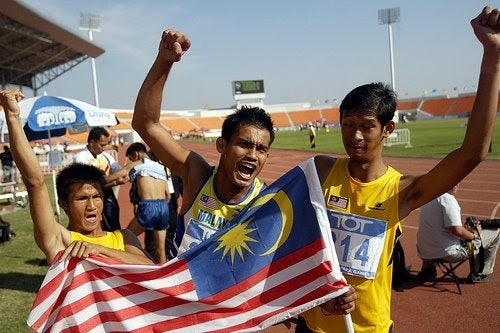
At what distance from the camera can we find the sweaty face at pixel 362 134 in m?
2.21

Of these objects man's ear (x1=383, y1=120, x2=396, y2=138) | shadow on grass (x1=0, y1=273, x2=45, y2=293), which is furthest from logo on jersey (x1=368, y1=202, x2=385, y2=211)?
shadow on grass (x1=0, y1=273, x2=45, y2=293)

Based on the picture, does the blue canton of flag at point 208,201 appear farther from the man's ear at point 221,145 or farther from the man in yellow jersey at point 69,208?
the man in yellow jersey at point 69,208

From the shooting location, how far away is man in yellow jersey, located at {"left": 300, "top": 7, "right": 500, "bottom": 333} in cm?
216

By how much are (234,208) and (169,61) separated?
87cm

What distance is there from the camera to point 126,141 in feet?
205

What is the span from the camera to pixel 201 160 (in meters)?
2.71

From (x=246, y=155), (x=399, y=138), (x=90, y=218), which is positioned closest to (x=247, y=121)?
(x=246, y=155)

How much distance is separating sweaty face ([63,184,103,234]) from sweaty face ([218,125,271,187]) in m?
0.89

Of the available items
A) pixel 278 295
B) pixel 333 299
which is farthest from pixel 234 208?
pixel 333 299

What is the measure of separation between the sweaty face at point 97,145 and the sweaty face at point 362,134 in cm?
529

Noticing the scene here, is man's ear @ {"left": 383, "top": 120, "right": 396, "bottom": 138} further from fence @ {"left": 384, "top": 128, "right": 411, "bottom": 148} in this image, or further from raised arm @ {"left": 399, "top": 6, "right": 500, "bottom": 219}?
fence @ {"left": 384, "top": 128, "right": 411, "bottom": 148}

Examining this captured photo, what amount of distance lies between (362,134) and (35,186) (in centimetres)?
166

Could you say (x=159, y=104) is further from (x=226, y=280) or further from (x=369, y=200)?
(x=369, y=200)

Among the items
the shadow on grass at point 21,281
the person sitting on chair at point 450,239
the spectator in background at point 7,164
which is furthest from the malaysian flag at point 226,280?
the spectator in background at point 7,164
